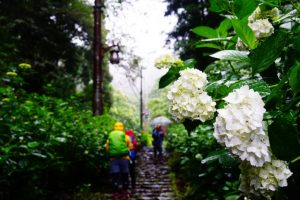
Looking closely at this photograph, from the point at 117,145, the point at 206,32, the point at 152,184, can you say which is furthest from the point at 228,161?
the point at 152,184

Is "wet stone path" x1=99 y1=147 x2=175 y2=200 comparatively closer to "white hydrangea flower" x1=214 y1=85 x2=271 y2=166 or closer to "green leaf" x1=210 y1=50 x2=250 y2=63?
"green leaf" x1=210 y1=50 x2=250 y2=63

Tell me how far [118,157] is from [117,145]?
0.78ft

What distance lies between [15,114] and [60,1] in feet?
43.0

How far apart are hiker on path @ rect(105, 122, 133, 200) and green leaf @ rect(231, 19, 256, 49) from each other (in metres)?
5.52

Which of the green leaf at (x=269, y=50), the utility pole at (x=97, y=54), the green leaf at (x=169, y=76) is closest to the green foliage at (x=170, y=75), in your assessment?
the green leaf at (x=169, y=76)

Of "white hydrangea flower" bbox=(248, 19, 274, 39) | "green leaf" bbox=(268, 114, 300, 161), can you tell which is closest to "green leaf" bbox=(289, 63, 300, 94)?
"green leaf" bbox=(268, 114, 300, 161)

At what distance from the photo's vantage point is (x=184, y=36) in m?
16.0

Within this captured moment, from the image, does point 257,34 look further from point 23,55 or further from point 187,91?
point 23,55

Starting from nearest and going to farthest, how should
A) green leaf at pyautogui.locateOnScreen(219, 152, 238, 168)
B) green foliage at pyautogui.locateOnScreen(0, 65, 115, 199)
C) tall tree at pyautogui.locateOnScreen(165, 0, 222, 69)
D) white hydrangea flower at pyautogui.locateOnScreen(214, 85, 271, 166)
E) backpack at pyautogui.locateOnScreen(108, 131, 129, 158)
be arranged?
white hydrangea flower at pyautogui.locateOnScreen(214, 85, 271, 166), green leaf at pyautogui.locateOnScreen(219, 152, 238, 168), green foliage at pyautogui.locateOnScreen(0, 65, 115, 199), backpack at pyautogui.locateOnScreen(108, 131, 129, 158), tall tree at pyautogui.locateOnScreen(165, 0, 222, 69)

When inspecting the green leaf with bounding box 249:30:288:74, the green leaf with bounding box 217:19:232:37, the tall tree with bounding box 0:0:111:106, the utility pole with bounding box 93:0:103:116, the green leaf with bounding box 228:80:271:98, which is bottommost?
the green leaf with bounding box 228:80:271:98

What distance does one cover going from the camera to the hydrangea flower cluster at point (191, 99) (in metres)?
1.16

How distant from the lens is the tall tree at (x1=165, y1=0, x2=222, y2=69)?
1413 cm

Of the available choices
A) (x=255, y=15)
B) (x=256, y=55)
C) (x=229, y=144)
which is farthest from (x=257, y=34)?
(x=229, y=144)

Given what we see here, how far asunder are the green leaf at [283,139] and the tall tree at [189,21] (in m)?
12.6
